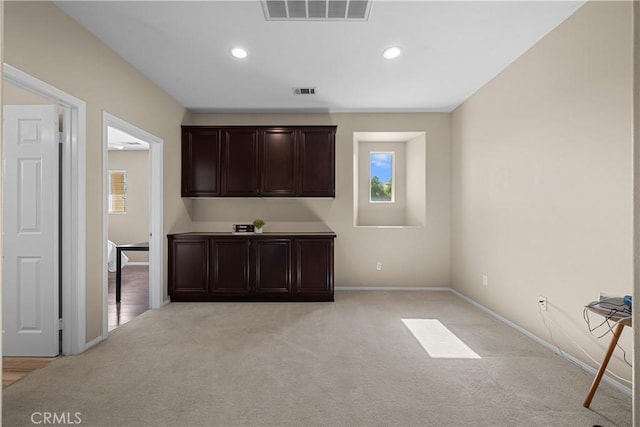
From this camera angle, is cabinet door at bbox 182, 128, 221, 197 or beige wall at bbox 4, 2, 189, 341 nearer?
beige wall at bbox 4, 2, 189, 341

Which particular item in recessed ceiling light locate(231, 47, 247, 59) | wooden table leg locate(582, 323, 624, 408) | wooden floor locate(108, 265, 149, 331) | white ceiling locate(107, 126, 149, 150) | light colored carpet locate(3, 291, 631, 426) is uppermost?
recessed ceiling light locate(231, 47, 247, 59)

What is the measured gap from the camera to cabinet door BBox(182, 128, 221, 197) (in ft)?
15.8

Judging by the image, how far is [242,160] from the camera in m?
4.83

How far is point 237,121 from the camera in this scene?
514 centimetres

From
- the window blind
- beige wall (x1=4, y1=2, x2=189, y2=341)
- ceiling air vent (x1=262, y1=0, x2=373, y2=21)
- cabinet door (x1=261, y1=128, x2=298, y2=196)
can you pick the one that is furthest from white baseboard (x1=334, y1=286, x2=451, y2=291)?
the window blind

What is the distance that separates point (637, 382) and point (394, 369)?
6.12 feet

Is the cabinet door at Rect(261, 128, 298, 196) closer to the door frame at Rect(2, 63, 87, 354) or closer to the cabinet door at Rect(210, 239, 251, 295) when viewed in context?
the cabinet door at Rect(210, 239, 251, 295)

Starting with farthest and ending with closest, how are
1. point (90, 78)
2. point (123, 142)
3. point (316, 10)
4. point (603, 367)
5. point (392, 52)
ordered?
point (123, 142) < point (392, 52) < point (90, 78) < point (316, 10) < point (603, 367)

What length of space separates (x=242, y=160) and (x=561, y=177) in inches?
146

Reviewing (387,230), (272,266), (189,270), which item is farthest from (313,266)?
(189,270)

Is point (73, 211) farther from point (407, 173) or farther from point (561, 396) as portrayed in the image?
point (407, 173)

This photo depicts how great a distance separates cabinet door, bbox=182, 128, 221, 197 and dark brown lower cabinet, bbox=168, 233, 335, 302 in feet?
2.43

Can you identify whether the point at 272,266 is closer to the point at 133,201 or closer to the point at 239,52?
the point at 239,52

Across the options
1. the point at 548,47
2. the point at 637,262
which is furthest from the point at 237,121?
the point at 637,262
